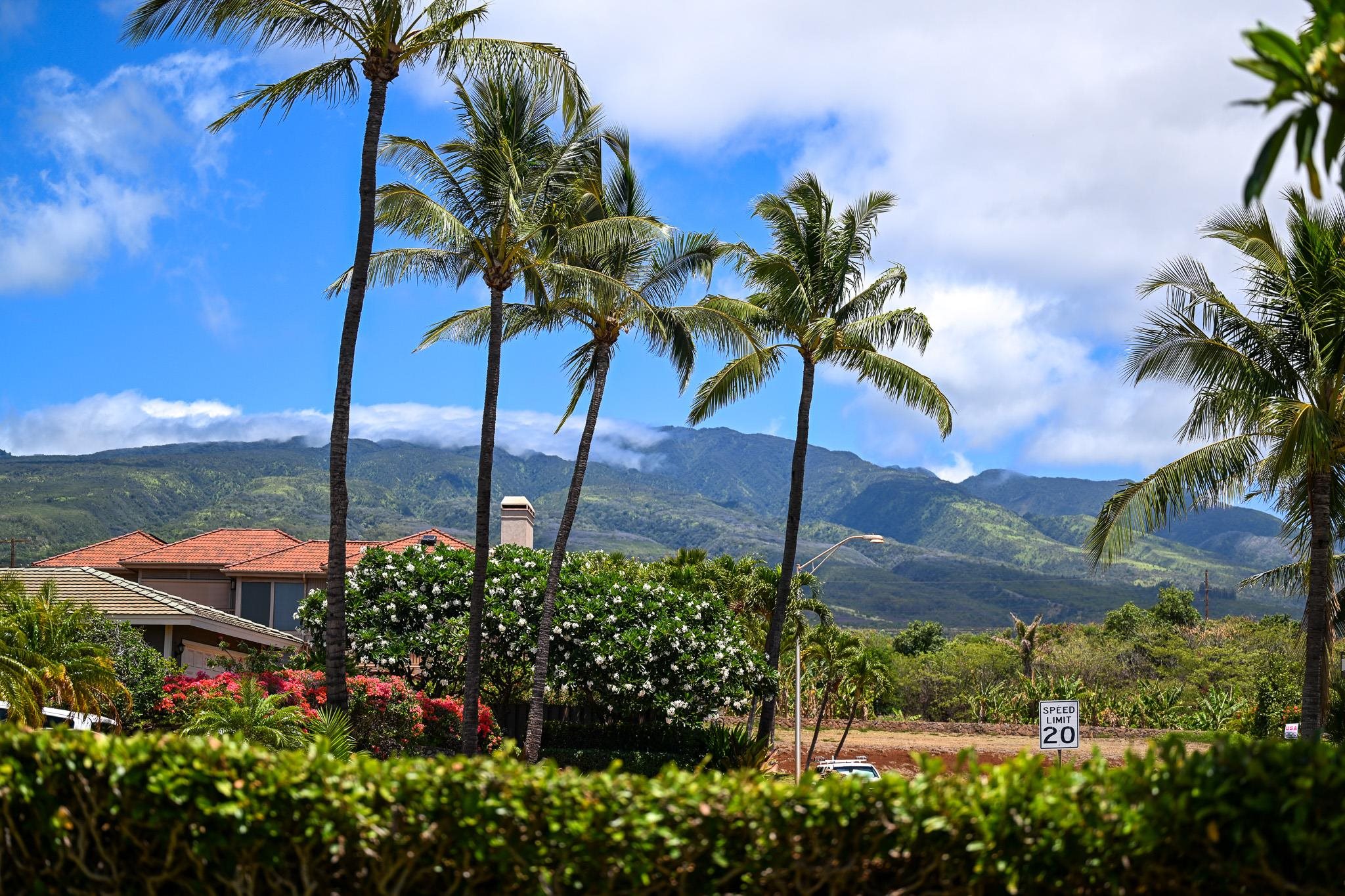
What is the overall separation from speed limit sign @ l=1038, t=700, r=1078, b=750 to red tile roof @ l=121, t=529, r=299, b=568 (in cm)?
3088

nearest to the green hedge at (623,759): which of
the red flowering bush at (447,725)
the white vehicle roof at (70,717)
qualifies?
the red flowering bush at (447,725)

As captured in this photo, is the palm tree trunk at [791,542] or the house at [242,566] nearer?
the palm tree trunk at [791,542]

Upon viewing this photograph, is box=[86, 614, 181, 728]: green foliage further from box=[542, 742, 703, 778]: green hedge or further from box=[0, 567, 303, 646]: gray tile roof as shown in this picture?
box=[542, 742, 703, 778]: green hedge

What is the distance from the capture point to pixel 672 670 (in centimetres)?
2783

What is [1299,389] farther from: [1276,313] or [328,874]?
[328,874]

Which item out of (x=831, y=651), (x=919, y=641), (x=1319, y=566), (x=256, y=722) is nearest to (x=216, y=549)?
(x=831, y=651)

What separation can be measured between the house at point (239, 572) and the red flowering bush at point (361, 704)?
16.9m

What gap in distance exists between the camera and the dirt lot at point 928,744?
40.1 meters

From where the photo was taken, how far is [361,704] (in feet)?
71.9

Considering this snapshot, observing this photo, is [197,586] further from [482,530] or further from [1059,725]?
[1059,725]

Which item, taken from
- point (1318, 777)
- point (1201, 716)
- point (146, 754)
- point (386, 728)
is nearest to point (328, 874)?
point (146, 754)

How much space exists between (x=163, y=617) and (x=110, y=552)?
86.3 ft

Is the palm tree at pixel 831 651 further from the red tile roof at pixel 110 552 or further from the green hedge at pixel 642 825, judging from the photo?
the green hedge at pixel 642 825

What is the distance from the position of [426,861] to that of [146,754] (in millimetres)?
1794
